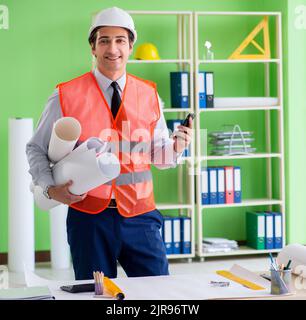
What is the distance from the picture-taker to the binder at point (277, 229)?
5.66 metres

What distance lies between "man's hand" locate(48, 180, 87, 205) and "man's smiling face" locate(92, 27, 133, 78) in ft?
1.67

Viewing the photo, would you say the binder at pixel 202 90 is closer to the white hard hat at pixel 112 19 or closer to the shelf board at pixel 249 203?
the shelf board at pixel 249 203

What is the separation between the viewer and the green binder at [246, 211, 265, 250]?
18.5 ft

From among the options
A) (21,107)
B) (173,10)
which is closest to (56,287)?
(21,107)

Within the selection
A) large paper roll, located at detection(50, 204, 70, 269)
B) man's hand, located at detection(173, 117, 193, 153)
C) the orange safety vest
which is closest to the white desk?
the orange safety vest

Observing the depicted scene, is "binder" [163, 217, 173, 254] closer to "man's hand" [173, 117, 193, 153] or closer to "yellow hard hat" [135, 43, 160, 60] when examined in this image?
"yellow hard hat" [135, 43, 160, 60]

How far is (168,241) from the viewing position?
549cm

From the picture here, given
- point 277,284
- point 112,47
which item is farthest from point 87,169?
point 277,284

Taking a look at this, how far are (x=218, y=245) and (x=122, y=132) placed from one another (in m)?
3.21

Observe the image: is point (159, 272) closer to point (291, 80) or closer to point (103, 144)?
point (103, 144)

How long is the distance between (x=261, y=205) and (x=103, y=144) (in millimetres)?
4020

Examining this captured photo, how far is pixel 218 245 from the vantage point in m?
5.59

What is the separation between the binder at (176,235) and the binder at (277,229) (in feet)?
2.62

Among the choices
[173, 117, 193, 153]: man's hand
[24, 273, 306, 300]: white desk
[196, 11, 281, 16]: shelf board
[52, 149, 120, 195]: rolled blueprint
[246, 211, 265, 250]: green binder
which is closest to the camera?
[24, 273, 306, 300]: white desk
